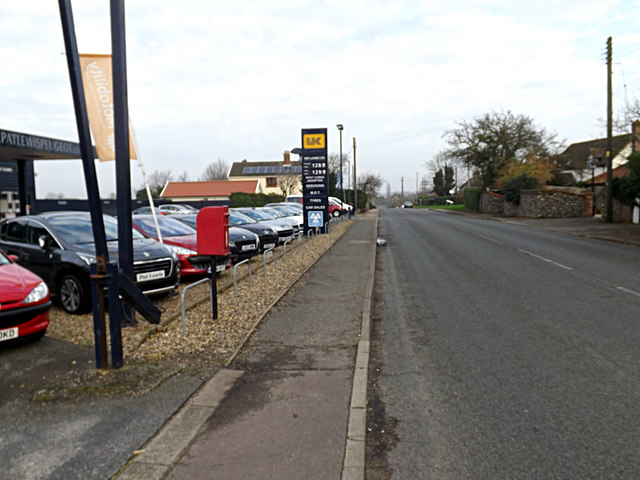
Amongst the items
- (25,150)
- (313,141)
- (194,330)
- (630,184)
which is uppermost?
(313,141)

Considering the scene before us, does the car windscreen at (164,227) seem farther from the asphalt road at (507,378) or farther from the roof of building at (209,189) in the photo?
the roof of building at (209,189)

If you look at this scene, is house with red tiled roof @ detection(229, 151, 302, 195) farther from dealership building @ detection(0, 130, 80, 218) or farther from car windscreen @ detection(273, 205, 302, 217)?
dealership building @ detection(0, 130, 80, 218)

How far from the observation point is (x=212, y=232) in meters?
6.80

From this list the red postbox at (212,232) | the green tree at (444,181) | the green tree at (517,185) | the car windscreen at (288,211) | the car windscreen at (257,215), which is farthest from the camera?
the green tree at (444,181)

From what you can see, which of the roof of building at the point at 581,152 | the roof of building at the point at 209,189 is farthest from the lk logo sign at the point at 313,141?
the roof of building at the point at 209,189

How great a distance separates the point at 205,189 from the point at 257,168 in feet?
45.7

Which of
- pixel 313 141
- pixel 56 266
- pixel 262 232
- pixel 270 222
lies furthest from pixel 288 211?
pixel 56 266

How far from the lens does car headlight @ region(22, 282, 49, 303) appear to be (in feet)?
19.4

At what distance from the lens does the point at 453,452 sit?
3.53 meters

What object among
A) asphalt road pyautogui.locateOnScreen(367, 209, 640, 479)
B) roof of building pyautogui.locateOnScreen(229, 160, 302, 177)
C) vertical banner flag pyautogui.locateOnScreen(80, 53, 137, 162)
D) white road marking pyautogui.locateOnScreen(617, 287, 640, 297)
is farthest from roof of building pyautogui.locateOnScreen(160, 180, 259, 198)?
white road marking pyautogui.locateOnScreen(617, 287, 640, 297)

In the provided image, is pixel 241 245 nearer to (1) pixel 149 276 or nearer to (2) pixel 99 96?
(1) pixel 149 276

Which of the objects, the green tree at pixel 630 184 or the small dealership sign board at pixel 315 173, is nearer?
the green tree at pixel 630 184

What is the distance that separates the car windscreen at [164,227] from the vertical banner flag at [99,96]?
107 inches

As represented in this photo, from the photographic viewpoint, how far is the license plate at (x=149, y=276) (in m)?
7.81
